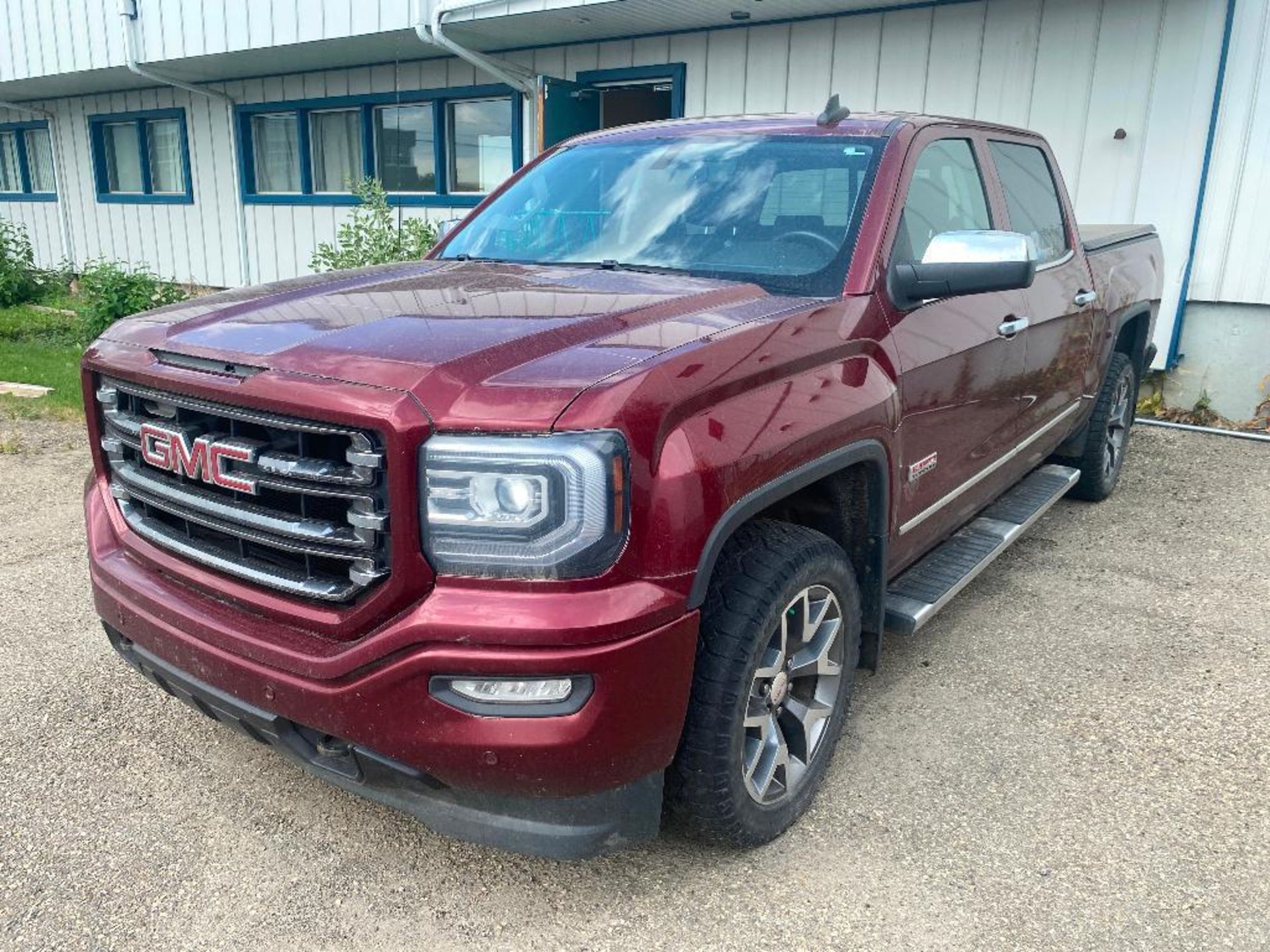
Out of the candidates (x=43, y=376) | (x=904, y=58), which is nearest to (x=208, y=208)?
(x=43, y=376)

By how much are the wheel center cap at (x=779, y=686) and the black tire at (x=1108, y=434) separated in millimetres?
3302

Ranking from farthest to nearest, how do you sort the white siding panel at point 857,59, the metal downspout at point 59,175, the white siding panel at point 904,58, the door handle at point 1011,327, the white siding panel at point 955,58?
the metal downspout at point 59,175
the white siding panel at point 857,59
the white siding panel at point 904,58
the white siding panel at point 955,58
the door handle at point 1011,327

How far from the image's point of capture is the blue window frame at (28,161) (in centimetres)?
1644

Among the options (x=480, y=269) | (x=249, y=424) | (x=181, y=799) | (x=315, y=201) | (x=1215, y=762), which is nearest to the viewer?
(x=249, y=424)

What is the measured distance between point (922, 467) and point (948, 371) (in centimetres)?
32

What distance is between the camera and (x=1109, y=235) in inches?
203

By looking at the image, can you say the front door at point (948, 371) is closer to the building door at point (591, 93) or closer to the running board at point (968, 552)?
the running board at point (968, 552)

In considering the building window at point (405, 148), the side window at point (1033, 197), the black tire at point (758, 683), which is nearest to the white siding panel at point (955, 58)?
the side window at point (1033, 197)

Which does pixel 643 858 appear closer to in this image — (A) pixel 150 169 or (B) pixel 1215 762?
(B) pixel 1215 762

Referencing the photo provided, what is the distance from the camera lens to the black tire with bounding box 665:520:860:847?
89.1 inches

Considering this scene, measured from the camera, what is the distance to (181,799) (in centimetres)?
281

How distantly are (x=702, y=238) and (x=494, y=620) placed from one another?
5.44 ft

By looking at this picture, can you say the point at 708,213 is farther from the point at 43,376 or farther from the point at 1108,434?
the point at 43,376

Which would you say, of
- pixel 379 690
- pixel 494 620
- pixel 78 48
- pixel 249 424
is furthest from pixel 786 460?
pixel 78 48
